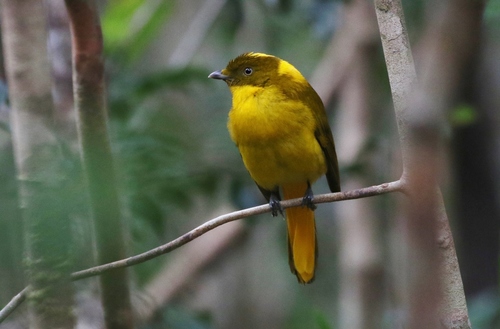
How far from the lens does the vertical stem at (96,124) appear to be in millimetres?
2221

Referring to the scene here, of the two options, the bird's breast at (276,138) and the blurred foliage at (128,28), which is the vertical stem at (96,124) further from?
the blurred foliage at (128,28)

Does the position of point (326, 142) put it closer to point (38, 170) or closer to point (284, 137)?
point (284, 137)

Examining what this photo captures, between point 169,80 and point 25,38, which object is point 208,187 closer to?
point 169,80

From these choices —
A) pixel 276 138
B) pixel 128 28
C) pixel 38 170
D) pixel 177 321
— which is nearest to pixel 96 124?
pixel 38 170

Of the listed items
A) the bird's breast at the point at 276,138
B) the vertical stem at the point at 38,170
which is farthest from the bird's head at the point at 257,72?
the vertical stem at the point at 38,170

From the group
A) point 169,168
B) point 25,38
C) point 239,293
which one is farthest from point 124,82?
point 239,293

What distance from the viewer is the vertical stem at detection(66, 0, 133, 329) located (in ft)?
7.29

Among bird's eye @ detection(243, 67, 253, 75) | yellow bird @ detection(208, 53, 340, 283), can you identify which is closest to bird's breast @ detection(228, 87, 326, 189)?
yellow bird @ detection(208, 53, 340, 283)

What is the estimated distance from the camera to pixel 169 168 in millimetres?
3518

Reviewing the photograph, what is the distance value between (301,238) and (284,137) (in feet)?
2.11

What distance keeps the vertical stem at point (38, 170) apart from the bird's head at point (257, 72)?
1.47 metres

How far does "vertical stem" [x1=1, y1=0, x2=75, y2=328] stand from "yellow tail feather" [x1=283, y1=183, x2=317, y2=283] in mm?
1674

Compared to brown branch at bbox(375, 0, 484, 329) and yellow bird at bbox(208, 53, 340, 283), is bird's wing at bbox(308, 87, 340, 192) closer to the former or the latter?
yellow bird at bbox(208, 53, 340, 283)

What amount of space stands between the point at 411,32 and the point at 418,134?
4736mm
